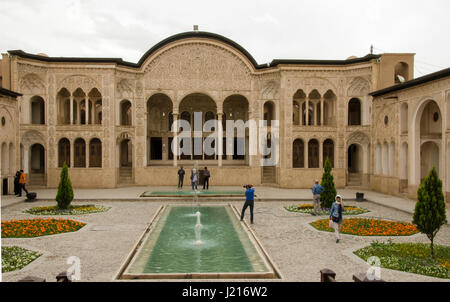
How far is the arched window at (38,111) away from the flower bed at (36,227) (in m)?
15.6

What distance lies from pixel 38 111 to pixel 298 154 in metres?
20.4

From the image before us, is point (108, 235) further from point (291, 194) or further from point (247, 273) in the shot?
point (291, 194)

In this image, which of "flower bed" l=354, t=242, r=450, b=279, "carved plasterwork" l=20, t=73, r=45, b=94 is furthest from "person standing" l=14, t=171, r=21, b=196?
"flower bed" l=354, t=242, r=450, b=279

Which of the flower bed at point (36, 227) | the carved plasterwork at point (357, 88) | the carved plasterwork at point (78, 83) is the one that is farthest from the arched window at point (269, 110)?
the flower bed at point (36, 227)

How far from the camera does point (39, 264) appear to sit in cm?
884

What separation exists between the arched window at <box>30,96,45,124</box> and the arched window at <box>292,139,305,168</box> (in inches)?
775

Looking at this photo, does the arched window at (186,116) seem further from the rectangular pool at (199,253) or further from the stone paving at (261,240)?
the rectangular pool at (199,253)

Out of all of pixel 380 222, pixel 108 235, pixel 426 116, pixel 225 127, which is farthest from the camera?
pixel 225 127

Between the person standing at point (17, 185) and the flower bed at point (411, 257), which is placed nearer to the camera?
the flower bed at point (411, 257)

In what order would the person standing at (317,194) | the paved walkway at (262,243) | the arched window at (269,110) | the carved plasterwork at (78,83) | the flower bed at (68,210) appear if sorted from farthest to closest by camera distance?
the arched window at (269,110)
the carved plasterwork at (78,83)
the flower bed at (68,210)
the person standing at (317,194)
the paved walkway at (262,243)

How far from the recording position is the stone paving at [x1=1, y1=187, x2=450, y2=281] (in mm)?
8344

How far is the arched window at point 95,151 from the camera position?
26344 mm
